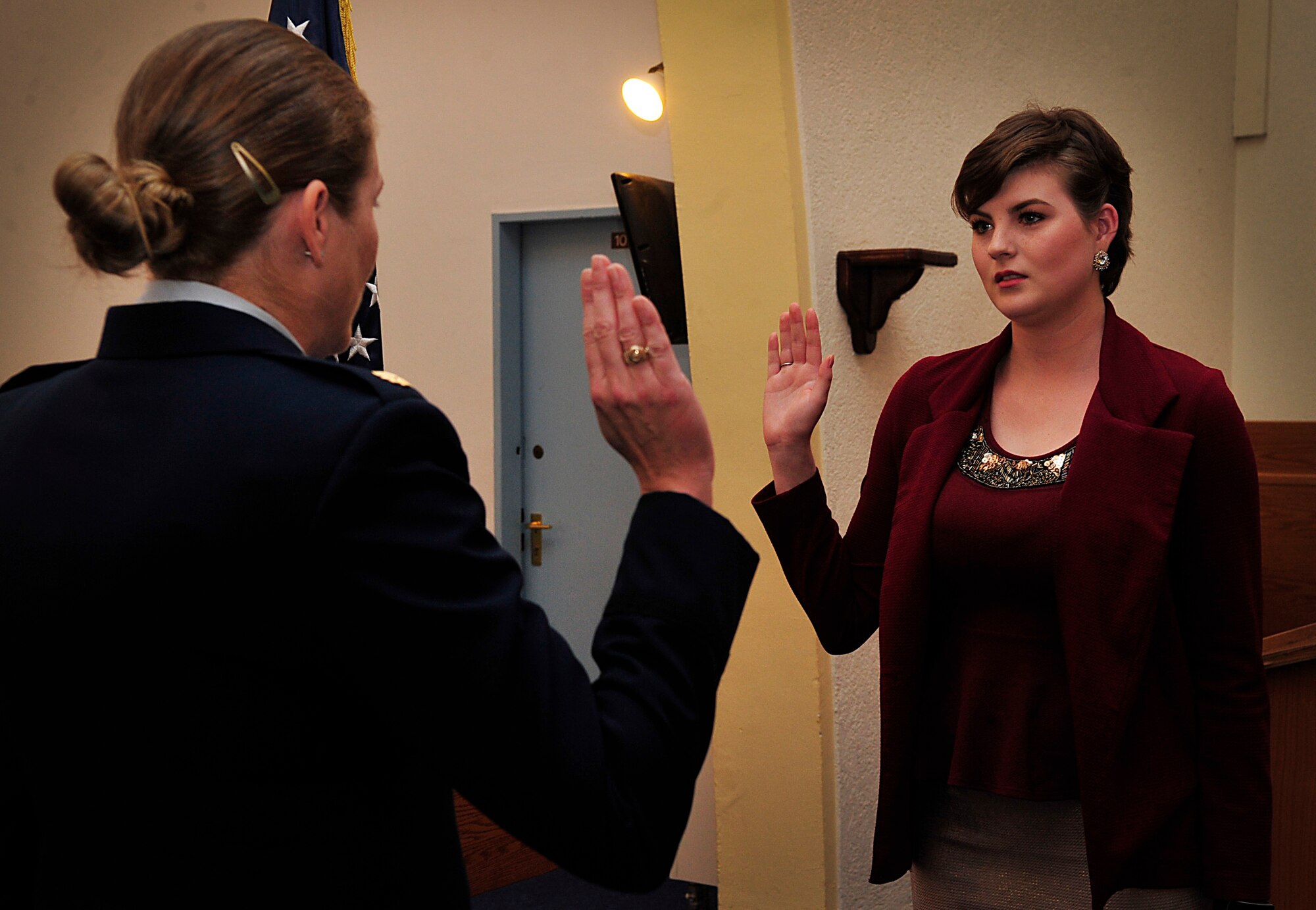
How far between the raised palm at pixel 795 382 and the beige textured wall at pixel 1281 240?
103 inches

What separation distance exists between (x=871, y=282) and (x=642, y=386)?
1519 mm

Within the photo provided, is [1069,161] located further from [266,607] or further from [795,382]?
[266,607]

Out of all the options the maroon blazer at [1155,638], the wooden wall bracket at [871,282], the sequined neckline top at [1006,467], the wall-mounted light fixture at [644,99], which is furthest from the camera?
the wall-mounted light fixture at [644,99]

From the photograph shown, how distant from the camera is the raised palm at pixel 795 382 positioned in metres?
1.50

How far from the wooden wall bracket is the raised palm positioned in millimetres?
683

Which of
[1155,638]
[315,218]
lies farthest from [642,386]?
[1155,638]

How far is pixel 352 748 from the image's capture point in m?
0.72

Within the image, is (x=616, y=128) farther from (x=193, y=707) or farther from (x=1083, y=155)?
(x=193, y=707)

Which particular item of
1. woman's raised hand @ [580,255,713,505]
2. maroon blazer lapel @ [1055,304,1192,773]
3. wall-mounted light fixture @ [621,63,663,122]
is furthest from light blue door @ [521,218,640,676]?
woman's raised hand @ [580,255,713,505]

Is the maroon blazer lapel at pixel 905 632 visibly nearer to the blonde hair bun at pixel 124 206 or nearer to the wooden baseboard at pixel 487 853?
the blonde hair bun at pixel 124 206

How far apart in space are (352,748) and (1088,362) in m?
1.15

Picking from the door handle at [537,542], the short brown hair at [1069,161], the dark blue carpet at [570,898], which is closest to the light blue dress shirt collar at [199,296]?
the short brown hair at [1069,161]

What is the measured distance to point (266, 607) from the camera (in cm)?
67

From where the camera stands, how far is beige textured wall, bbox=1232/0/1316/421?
3.45 metres
